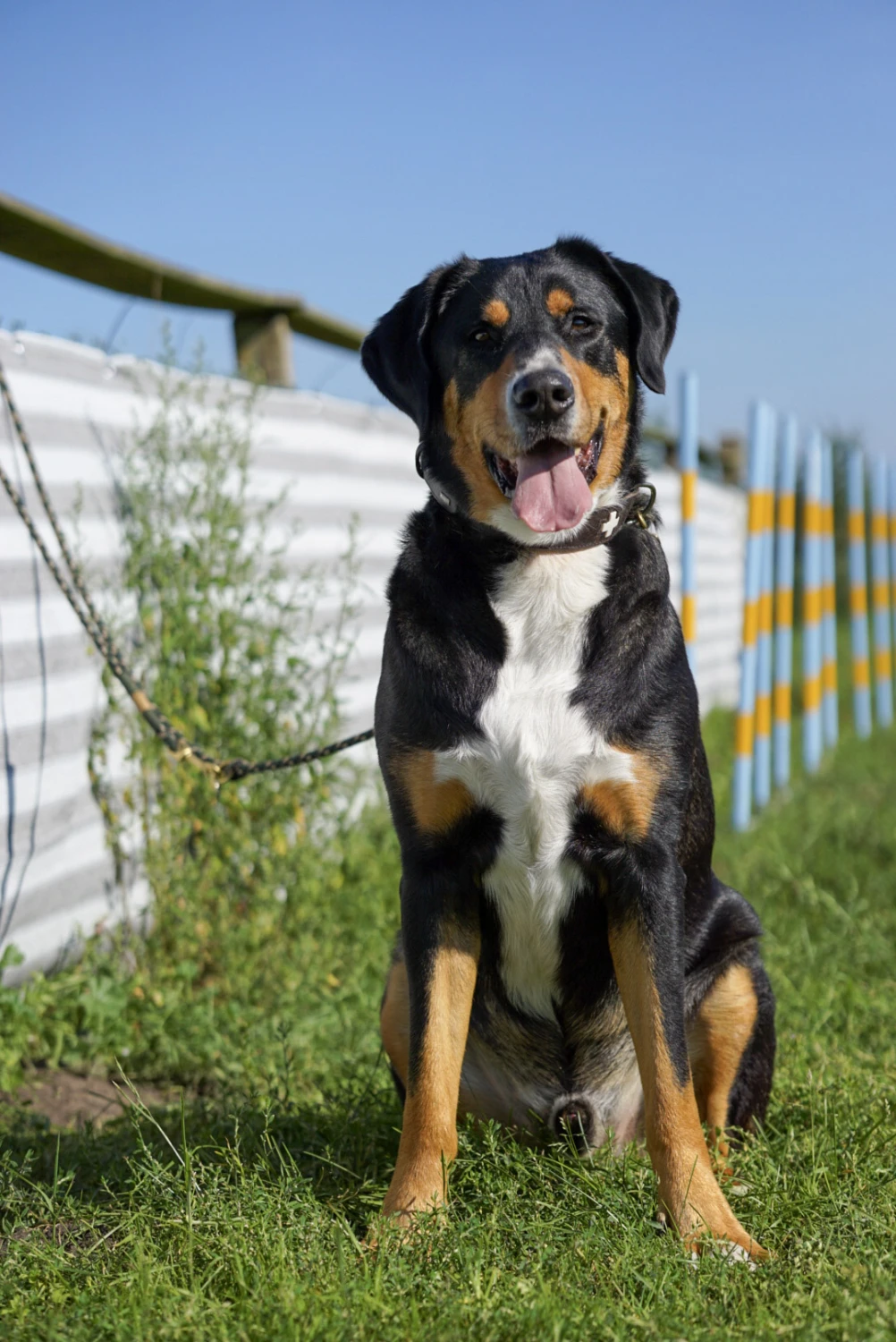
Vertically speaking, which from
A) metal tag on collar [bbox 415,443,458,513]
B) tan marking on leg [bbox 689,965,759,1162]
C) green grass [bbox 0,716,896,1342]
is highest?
metal tag on collar [bbox 415,443,458,513]

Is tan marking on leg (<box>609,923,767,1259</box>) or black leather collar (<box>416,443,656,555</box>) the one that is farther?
black leather collar (<box>416,443,656,555</box>)

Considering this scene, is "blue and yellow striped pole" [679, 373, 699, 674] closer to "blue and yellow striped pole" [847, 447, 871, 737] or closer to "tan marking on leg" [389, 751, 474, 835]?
"tan marking on leg" [389, 751, 474, 835]

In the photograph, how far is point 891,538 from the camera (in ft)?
39.2

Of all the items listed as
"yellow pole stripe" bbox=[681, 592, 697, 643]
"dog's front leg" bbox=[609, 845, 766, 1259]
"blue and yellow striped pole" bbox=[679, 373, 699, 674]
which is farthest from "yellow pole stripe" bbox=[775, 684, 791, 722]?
"dog's front leg" bbox=[609, 845, 766, 1259]

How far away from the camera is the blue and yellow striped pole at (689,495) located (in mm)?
5844

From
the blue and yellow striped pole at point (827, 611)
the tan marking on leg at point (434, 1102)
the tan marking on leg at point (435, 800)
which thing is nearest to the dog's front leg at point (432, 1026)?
the tan marking on leg at point (434, 1102)

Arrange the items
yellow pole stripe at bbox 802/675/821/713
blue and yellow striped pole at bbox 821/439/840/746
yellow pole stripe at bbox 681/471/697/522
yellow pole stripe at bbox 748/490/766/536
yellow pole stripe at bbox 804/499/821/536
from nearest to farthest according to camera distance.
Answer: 1. yellow pole stripe at bbox 681/471/697/522
2. yellow pole stripe at bbox 748/490/766/536
3. yellow pole stripe at bbox 802/675/821/713
4. yellow pole stripe at bbox 804/499/821/536
5. blue and yellow striped pole at bbox 821/439/840/746

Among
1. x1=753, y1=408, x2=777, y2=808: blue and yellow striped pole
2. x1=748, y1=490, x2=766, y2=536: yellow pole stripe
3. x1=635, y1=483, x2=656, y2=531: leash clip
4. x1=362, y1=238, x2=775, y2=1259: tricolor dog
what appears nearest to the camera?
x1=362, y1=238, x2=775, y2=1259: tricolor dog

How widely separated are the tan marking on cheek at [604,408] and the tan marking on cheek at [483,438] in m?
0.14

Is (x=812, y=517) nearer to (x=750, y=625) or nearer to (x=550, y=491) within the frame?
(x=750, y=625)

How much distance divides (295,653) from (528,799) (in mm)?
2367

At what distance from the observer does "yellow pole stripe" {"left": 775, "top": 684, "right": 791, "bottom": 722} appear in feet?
24.8

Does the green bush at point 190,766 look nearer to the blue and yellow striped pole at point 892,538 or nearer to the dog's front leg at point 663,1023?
the dog's front leg at point 663,1023

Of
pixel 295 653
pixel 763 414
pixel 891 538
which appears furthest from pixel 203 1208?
pixel 891 538
